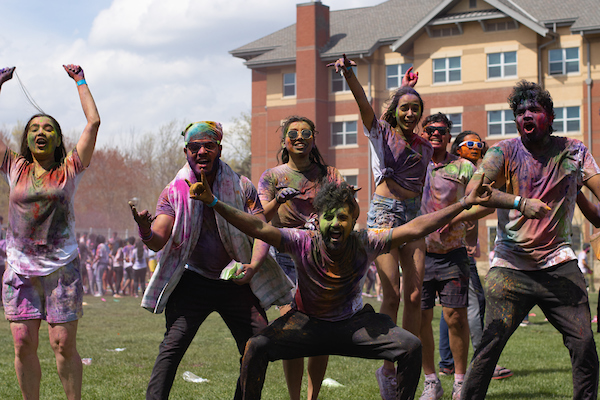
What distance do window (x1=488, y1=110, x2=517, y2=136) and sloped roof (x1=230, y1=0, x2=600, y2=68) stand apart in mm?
4362

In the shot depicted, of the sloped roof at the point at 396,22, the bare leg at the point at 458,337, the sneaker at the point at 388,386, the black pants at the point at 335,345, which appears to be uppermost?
the sloped roof at the point at 396,22

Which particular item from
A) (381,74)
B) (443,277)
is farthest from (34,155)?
(381,74)

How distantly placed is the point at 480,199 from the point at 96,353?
293 inches

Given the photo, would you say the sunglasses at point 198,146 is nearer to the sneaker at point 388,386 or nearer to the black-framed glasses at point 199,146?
the black-framed glasses at point 199,146

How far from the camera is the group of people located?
4.83 metres

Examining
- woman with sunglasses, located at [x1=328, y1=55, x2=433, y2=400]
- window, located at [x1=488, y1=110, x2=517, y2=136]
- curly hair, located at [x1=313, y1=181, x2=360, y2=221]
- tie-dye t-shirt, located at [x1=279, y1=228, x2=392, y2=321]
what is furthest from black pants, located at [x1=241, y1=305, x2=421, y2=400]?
window, located at [x1=488, y1=110, x2=517, y2=136]

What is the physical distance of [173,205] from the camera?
533 cm

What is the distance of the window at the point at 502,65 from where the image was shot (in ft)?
121

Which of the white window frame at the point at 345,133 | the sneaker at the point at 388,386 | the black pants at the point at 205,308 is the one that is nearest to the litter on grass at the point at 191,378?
the sneaker at the point at 388,386

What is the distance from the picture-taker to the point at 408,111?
634cm

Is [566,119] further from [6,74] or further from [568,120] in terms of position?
[6,74]

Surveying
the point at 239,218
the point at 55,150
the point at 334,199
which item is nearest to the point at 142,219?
the point at 239,218

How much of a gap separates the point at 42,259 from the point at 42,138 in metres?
0.98

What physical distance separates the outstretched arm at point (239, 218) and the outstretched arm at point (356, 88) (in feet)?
4.50
